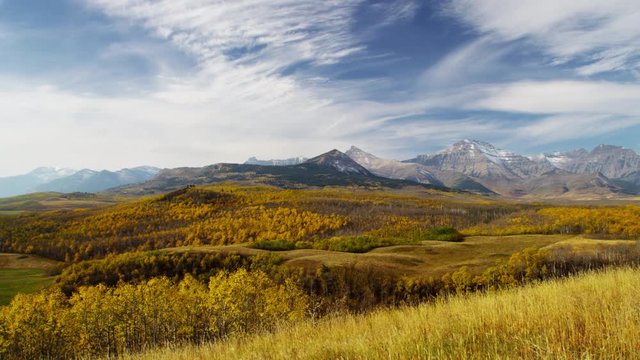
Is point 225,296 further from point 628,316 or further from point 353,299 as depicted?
point 628,316

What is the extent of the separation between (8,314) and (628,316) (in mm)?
87521

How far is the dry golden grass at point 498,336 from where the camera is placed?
6.47 m

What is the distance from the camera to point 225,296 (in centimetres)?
7294

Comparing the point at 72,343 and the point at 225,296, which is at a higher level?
the point at 225,296

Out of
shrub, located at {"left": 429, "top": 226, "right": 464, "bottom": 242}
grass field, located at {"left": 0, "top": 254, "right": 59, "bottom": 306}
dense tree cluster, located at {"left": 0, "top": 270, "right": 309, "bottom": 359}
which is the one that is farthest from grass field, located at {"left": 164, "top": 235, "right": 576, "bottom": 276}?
dense tree cluster, located at {"left": 0, "top": 270, "right": 309, "bottom": 359}

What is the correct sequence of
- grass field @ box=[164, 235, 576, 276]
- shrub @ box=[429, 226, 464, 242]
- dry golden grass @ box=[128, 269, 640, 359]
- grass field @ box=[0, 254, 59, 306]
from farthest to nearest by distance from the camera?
shrub @ box=[429, 226, 464, 242] < grass field @ box=[0, 254, 59, 306] < grass field @ box=[164, 235, 576, 276] < dry golden grass @ box=[128, 269, 640, 359]

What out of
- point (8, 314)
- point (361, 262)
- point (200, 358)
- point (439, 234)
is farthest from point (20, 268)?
point (200, 358)

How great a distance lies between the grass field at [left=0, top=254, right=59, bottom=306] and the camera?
13150 cm

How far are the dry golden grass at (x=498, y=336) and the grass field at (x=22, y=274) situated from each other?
138 metres

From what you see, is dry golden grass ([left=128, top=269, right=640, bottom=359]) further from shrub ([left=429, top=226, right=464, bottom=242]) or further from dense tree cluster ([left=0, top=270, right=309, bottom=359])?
shrub ([left=429, top=226, right=464, bottom=242])

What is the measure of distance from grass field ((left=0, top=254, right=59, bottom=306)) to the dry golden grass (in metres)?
138

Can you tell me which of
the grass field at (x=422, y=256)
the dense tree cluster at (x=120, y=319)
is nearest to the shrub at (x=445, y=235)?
the grass field at (x=422, y=256)

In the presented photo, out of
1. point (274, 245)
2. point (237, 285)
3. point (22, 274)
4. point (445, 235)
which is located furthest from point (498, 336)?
point (22, 274)

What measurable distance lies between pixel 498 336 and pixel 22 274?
192m
